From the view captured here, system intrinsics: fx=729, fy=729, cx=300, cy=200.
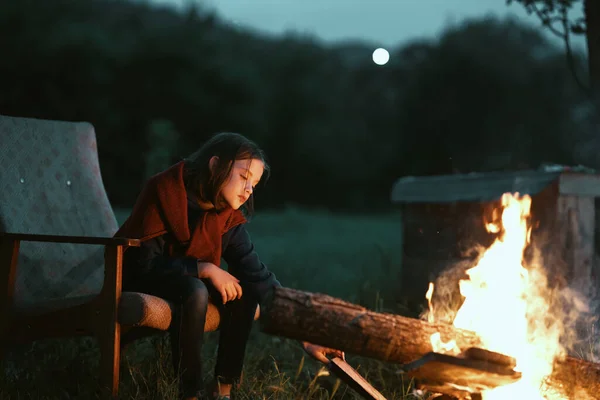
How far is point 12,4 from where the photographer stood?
1534cm

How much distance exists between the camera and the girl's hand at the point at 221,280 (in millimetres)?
2711

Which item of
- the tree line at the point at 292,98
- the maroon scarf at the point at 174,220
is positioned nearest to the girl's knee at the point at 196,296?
the maroon scarf at the point at 174,220

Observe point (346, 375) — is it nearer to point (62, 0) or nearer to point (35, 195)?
point (35, 195)

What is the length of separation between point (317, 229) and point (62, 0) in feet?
32.1

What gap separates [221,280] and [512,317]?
1.17 meters

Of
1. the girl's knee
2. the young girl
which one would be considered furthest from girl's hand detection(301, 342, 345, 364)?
the girl's knee

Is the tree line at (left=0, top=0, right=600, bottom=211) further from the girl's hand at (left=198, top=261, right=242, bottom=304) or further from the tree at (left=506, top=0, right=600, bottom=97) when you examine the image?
the girl's hand at (left=198, top=261, right=242, bottom=304)

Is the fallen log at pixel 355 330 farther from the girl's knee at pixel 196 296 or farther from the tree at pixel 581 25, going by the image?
the tree at pixel 581 25

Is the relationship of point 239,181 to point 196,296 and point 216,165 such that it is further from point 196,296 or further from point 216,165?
point 196,296

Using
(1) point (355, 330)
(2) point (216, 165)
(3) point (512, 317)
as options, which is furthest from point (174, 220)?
(3) point (512, 317)

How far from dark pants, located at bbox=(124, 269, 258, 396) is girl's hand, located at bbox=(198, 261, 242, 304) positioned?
0.04m

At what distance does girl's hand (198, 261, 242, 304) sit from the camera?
271 centimetres

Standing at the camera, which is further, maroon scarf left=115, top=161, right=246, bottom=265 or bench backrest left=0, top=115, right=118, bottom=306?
bench backrest left=0, top=115, right=118, bottom=306

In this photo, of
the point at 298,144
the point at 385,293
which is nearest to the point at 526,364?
the point at 385,293
